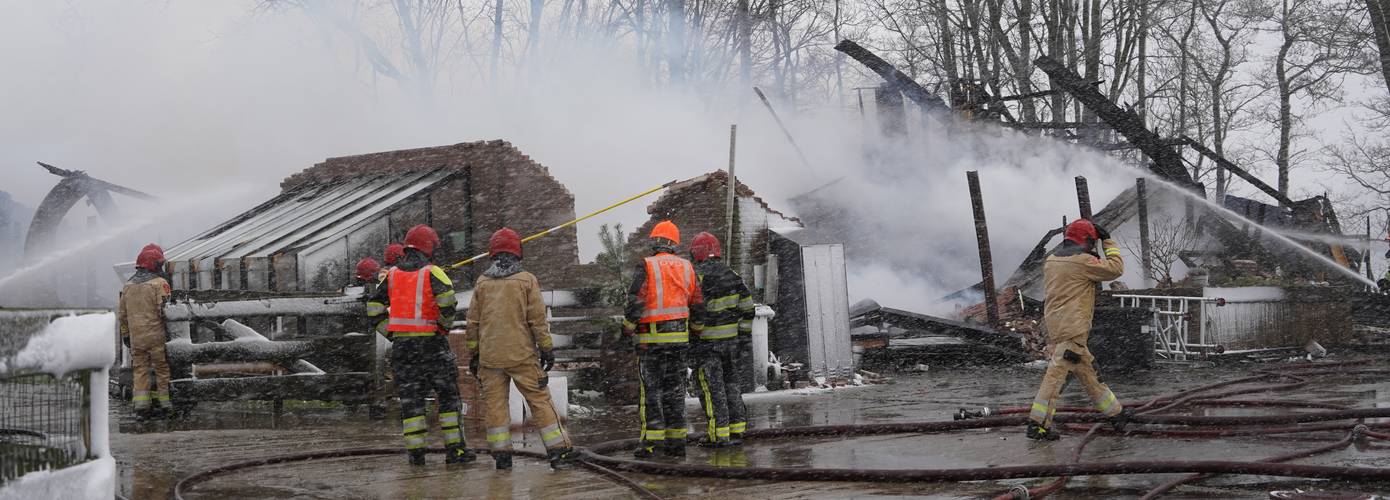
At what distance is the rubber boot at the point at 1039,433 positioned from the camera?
7.49m

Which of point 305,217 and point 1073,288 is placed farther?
point 305,217

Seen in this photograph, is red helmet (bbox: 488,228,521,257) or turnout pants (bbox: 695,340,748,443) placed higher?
red helmet (bbox: 488,228,521,257)

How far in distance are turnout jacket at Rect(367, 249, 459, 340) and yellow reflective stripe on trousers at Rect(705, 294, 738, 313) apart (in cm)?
165

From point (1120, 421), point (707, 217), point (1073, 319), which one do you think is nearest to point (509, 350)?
point (1073, 319)

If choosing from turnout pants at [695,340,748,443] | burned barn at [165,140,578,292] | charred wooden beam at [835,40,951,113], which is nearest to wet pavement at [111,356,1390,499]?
turnout pants at [695,340,748,443]

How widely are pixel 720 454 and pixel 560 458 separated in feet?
3.79

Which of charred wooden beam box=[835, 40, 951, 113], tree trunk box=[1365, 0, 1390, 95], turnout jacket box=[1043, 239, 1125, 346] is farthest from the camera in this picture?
tree trunk box=[1365, 0, 1390, 95]

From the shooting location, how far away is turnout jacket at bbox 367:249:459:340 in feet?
24.0

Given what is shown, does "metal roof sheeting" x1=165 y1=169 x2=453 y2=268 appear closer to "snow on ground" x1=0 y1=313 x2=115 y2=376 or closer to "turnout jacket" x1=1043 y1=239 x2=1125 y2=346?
"turnout jacket" x1=1043 y1=239 x2=1125 y2=346

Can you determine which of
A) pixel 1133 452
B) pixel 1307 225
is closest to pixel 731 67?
pixel 1307 225

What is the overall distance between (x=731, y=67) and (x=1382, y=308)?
22.3 m

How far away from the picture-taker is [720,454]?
764 cm

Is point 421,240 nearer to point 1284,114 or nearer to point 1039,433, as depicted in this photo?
point 1039,433

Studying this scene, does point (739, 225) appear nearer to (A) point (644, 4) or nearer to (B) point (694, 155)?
(B) point (694, 155)
